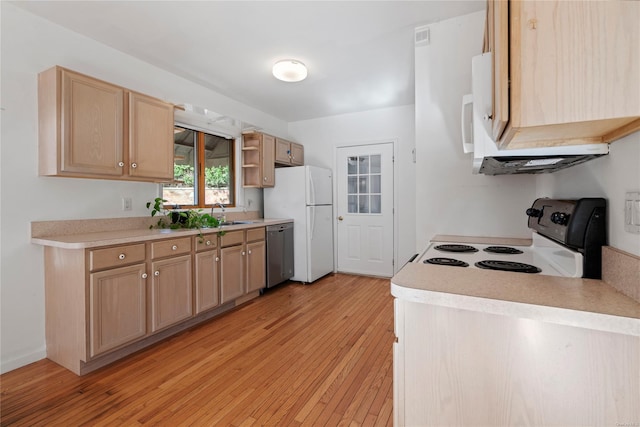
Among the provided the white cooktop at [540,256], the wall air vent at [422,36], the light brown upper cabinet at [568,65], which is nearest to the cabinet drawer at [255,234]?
the white cooktop at [540,256]

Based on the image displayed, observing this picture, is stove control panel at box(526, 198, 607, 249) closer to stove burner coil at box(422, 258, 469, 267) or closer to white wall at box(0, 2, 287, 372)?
Result: stove burner coil at box(422, 258, 469, 267)

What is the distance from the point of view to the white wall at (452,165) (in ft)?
6.83

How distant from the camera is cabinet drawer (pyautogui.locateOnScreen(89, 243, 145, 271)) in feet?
6.15

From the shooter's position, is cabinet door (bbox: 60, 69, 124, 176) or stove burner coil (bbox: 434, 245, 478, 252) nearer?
stove burner coil (bbox: 434, 245, 478, 252)

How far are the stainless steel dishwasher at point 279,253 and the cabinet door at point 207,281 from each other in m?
0.84

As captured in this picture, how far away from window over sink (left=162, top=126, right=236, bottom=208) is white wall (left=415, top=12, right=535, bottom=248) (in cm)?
244

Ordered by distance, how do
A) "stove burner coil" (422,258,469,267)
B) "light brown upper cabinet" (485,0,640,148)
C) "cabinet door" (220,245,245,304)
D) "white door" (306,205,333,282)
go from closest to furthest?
1. "light brown upper cabinet" (485,0,640,148)
2. "stove burner coil" (422,258,469,267)
3. "cabinet door" (220,245,245,304)
4. "white door" (306,205,333,282)

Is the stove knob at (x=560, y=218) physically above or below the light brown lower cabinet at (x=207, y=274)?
above

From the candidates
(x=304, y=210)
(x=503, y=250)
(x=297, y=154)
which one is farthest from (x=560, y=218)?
(x=297, y=154)

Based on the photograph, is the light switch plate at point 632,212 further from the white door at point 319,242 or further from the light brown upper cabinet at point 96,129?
the white door at point 319,242

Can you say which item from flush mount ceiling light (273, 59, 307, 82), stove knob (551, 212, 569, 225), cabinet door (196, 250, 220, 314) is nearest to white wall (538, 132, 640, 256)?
stove knob (551, 212, 569, 225)

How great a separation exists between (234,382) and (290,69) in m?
2.67

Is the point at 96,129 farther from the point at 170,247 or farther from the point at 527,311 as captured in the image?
the point at 527,311

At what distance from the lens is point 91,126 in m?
2.10
